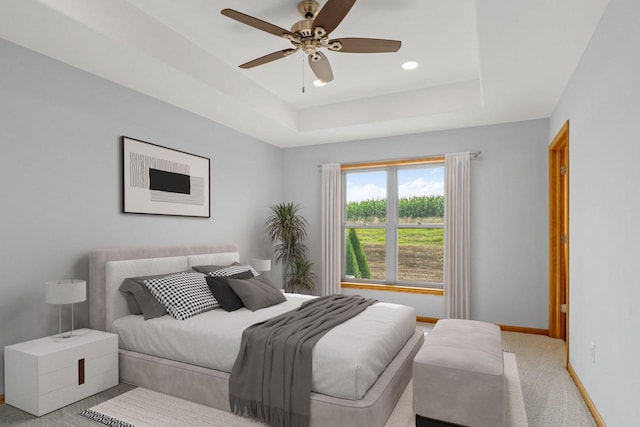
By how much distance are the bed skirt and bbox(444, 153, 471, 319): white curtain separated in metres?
1.75

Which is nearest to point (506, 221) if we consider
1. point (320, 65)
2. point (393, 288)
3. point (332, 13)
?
point (393, 288)

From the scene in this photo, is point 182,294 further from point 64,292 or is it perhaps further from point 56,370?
point 56,370

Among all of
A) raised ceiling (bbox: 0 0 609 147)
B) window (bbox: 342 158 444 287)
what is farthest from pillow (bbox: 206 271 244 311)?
window (bbox: 342 158 444 287)

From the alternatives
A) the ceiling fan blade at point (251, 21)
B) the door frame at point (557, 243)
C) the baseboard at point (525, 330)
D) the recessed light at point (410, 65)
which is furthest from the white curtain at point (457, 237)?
the ceiling fan blade at point (251, 21)

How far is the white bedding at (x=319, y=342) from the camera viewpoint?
2.26 meters

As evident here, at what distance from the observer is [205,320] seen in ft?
9.82

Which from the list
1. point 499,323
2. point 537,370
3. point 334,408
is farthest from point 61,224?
point 499,323

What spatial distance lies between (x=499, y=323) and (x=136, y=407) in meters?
4.14

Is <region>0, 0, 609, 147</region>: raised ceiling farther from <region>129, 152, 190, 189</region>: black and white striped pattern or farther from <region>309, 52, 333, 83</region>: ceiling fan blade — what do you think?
<region>129, 152, 190, 189</region>: black and white striped pattern

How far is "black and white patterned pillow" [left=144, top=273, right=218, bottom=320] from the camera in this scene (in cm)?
313

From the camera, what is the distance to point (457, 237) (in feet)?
16.1

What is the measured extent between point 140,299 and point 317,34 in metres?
2.59

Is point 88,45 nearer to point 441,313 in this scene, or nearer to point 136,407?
point 136,407

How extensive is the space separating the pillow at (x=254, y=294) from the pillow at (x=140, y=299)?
0.66 metres
